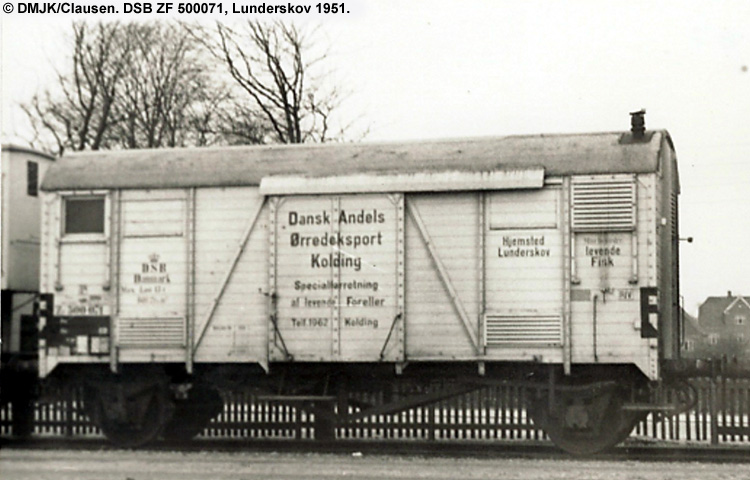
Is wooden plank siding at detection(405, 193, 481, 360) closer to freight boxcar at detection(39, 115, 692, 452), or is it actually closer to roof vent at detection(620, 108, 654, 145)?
freight boxcar at detection(39, 115, 692, 452)

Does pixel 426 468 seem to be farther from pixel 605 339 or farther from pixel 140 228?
pixel 140 228

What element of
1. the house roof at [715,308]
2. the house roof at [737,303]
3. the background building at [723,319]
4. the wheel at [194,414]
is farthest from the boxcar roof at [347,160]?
the house roof at [715,308]

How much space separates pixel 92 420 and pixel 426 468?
4796mm

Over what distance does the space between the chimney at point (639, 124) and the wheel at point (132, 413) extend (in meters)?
6.73

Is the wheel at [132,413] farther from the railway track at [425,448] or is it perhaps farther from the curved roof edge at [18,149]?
the curved roof edge at [18,149]

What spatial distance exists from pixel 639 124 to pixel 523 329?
2.80 m

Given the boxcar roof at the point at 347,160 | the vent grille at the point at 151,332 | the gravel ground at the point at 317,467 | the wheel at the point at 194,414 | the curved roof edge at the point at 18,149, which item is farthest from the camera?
the curved roof edge at the point at 18,149

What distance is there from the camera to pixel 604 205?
1128 centimetres

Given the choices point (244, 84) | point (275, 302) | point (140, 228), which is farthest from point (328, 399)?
point (244, 84)

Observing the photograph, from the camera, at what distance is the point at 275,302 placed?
38.9ft

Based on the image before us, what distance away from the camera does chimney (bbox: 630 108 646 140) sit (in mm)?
11500

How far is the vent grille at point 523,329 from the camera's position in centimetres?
1127

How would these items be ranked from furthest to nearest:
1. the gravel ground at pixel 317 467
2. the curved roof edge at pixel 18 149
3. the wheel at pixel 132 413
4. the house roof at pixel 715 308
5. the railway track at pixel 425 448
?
the house roof at pixel 715 308 → the curved roof edge at pixel 18 149 → the wheel at pixel 132 413 → the railway track at pixel 425 448 → the gravel ground at pixel 317 467

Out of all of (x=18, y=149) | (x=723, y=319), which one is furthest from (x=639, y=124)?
(x=723, y=319)
